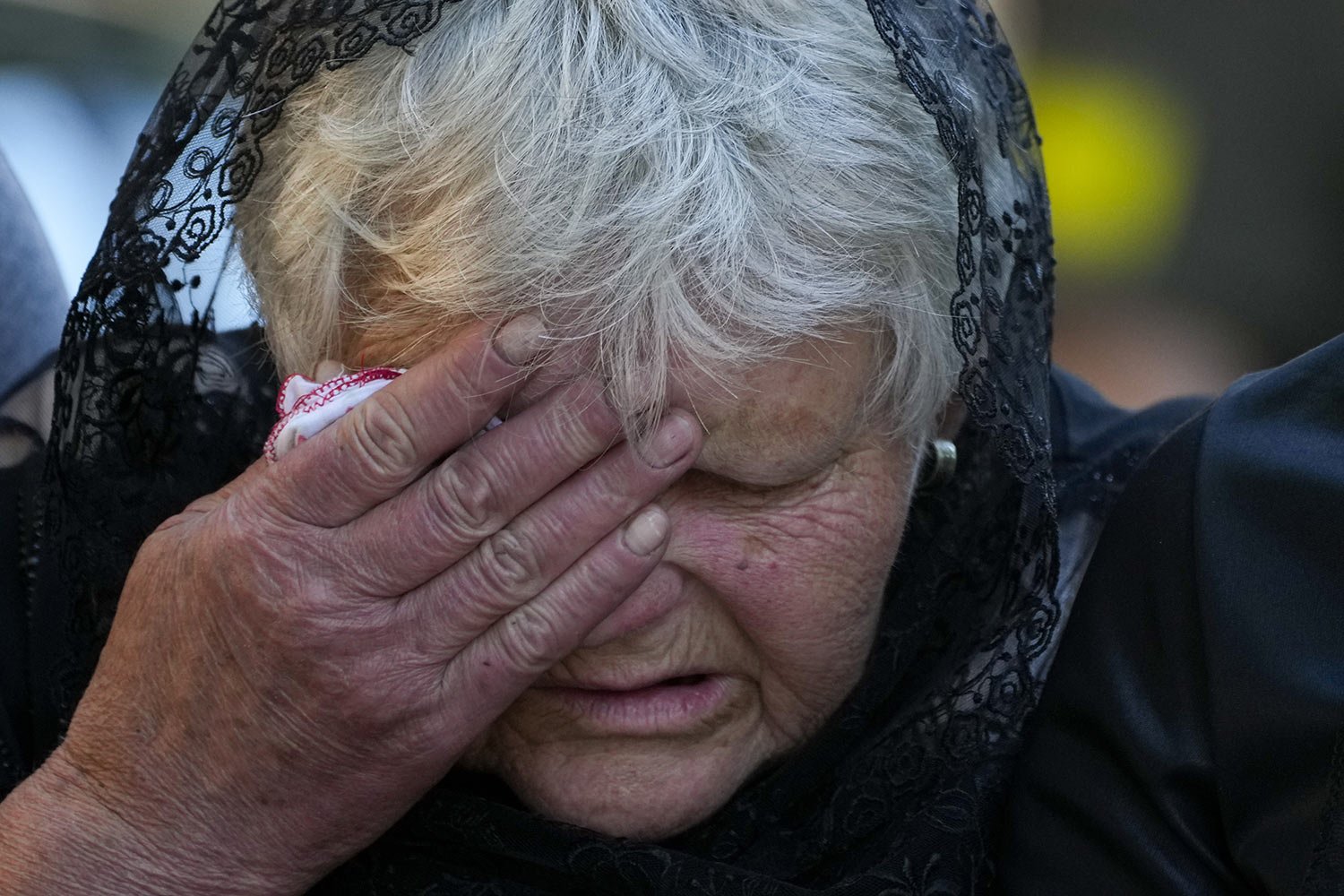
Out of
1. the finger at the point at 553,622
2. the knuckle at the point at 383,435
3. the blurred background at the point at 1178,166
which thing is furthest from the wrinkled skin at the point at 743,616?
the blurred background at the point at 1178,166

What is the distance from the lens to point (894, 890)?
157 cm

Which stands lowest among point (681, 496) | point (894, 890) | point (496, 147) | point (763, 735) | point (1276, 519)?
point (894, 890)

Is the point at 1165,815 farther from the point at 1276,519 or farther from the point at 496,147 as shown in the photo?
the point at 496,147

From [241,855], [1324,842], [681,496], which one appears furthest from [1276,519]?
[241,855]

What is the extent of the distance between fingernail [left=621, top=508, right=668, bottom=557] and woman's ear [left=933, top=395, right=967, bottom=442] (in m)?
0.52

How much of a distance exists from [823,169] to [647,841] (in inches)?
33.7

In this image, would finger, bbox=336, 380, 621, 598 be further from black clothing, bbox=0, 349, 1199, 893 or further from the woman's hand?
black clothing, bbox=0, 349, 1199, 893

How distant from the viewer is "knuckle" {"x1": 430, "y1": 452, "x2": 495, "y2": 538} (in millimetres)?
1490

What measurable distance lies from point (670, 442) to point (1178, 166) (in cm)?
725

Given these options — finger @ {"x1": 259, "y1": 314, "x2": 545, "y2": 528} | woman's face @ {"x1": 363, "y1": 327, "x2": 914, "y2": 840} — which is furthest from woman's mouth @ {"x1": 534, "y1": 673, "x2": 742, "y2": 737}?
finger @ {"x1": 259, "y1": 314, "x2": 545, "y2": 528}

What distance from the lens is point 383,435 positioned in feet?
4.88

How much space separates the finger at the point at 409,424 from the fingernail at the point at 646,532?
0.21m

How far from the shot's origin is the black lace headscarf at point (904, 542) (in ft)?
5.16

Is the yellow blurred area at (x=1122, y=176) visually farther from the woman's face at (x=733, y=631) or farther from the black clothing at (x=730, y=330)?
the woman's face at (x=733, y=631)
